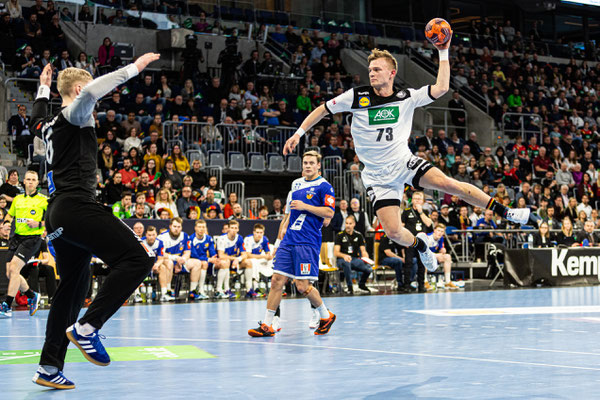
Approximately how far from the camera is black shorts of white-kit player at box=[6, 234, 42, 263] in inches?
445

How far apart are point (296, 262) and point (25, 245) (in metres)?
4.72

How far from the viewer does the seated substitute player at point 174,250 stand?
48.3ft

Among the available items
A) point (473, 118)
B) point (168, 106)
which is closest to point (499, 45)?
point (473, 118)

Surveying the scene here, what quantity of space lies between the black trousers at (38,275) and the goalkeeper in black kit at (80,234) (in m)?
7.86

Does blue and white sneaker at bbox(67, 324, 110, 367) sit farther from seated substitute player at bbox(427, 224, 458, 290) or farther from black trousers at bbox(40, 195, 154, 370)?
seated substitute player at bbox(427, 224, 458, 290)

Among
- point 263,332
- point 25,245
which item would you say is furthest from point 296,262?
point 25,245

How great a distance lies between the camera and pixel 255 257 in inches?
618

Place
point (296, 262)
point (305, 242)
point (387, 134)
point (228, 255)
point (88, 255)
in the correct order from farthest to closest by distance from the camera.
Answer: point (228, 255)
point (305, 242)
point (296, 262)
point (387, 134)
point (88, 255)

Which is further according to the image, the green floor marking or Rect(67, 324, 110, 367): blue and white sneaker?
the green floor marking

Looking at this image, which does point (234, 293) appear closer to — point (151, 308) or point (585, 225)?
point (151, 308)

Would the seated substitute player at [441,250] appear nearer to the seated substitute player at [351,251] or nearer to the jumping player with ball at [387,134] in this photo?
the seated substitute player at [351,251]

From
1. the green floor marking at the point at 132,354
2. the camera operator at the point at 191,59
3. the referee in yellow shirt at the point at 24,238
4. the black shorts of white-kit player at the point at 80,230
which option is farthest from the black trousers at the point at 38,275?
the camera operator at the point at 191,59

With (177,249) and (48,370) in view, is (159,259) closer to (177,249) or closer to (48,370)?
(177,249)

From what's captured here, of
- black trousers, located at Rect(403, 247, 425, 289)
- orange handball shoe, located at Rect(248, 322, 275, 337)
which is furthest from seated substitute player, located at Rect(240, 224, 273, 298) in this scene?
orange handball shoe, located at Rect(248, 322, 275, 337)
